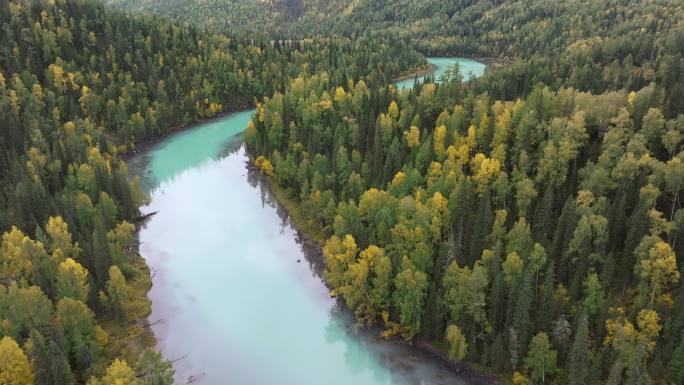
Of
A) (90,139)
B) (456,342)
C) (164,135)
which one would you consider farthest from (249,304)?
(164,135)

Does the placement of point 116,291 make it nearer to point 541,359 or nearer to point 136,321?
point 136,321

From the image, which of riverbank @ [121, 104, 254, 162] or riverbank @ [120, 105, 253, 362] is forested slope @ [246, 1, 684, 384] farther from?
riverbank @ [121, 104, 254, 162]

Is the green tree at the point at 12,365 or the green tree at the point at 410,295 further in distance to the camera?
the green tree at the point at 410,295

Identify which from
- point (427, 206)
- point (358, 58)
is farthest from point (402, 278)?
point (358, 58)

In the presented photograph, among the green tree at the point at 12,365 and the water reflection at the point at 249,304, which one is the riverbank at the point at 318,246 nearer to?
the water reflection at the point at 249,304

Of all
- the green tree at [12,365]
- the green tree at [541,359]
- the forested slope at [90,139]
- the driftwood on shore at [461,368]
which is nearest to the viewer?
the green tree at [12,365]

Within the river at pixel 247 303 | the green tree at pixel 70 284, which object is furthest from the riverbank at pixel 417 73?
the green tree at pixel 70 284
